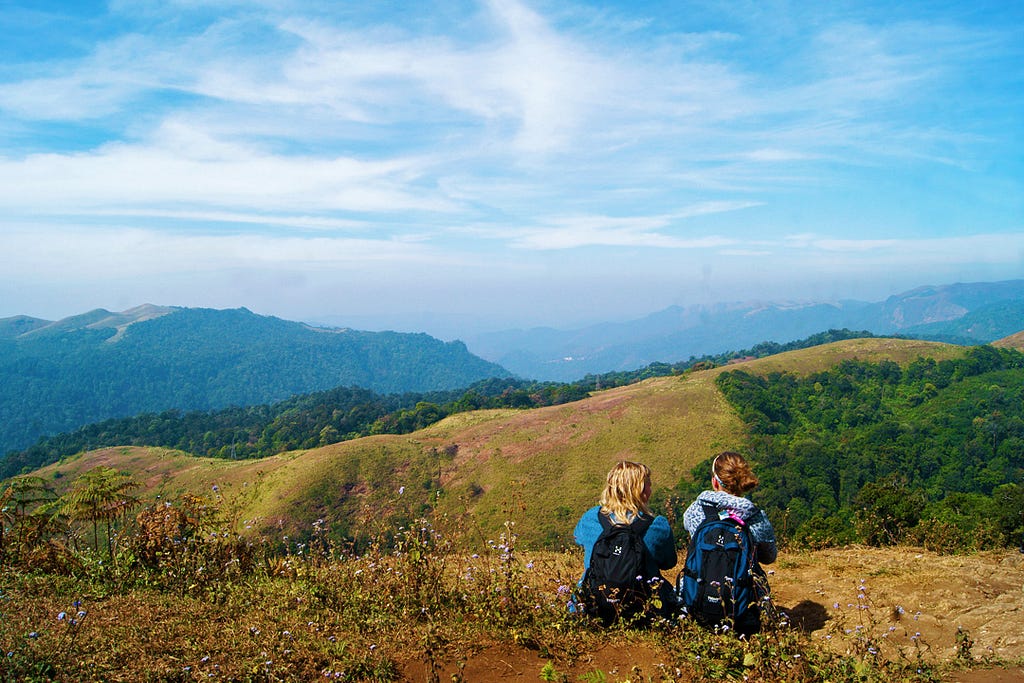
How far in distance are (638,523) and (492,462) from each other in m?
45.2

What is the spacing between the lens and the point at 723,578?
12.8ft

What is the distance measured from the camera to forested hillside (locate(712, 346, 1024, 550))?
131 feet

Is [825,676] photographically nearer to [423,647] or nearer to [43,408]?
[423,647]

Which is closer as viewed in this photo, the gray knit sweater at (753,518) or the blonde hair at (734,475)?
the gray knit sweater at (753,518)

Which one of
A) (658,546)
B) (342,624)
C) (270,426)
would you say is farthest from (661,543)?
(270,426)

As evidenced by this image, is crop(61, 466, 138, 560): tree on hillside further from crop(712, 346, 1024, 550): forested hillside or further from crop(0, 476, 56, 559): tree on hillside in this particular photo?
crop(712, 346, 1024, 550): forested hillside

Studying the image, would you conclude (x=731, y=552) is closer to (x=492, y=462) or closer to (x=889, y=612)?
(x=889, y=612)

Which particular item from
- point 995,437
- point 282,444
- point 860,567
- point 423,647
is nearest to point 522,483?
point 423,647

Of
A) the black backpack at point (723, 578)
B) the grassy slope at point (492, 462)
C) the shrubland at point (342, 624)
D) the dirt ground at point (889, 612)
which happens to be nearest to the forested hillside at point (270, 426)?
the grassy slope at point (492, 462)

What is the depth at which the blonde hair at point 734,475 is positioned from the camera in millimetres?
4281

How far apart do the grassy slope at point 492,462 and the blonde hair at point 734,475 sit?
32.0 metres

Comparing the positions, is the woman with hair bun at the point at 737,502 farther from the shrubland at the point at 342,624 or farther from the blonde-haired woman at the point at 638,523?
the shrubland at the point at 342,624

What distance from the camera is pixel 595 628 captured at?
403 cm

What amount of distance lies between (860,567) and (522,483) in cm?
422
